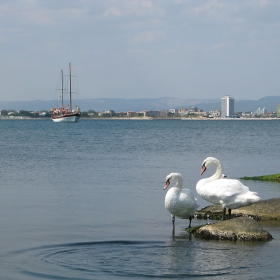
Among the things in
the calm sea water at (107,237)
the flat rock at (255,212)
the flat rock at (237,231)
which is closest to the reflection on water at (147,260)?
the calm sea water at (107,237)

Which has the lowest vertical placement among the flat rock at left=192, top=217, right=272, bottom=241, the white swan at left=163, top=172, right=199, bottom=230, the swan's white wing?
the flat rock at left=192, top=217, right=272, bottom=241

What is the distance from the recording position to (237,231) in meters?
13.3

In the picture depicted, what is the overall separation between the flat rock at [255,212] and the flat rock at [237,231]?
2226mm

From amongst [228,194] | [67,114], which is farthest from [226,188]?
[67,114]

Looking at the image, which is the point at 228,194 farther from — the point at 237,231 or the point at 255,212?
the point at 255,212

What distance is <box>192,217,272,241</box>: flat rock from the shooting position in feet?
43.5

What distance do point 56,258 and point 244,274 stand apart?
135 inches

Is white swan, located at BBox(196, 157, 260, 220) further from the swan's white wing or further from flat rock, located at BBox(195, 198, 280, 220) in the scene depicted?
flat rock, located at BBox(195, 198, 280, 220)

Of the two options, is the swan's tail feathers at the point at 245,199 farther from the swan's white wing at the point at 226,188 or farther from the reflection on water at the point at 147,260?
the reflection on water at the point at 147,260

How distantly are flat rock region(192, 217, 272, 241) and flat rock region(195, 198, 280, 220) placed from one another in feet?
7.30

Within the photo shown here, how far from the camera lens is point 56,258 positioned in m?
12.2

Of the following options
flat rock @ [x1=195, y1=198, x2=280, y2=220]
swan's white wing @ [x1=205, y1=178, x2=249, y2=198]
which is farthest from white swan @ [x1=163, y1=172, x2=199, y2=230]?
flat rock @ [x1=195, y1=198, x2=280, y2=220]

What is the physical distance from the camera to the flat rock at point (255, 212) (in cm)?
1573

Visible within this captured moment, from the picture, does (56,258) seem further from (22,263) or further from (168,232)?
(168,232)
